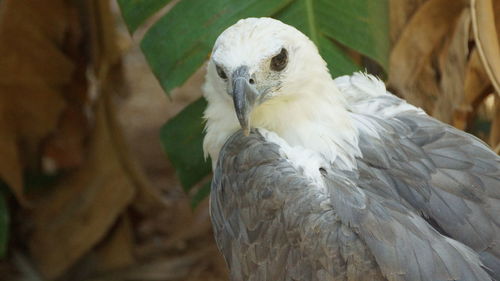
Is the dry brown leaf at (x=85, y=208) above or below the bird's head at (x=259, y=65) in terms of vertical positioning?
below

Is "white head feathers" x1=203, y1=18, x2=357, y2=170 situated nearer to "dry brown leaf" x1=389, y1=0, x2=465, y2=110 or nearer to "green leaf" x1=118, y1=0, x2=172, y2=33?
"green leaf" x1=118, y1=0, x2=172, y2=33

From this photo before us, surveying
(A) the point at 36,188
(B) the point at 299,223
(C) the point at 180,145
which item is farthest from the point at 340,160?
(A) the point at 36,188

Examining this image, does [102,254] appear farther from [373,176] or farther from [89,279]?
[373,176]

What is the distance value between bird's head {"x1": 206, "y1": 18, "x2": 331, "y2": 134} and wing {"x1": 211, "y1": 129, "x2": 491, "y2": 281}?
135mm

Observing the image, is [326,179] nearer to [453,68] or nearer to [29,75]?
[453,68]

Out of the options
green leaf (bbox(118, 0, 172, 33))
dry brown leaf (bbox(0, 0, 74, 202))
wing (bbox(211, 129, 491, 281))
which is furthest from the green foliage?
dry brown leaf (bbox(0, 0, 74, 202))

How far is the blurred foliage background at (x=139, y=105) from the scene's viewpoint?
2492 millimetres

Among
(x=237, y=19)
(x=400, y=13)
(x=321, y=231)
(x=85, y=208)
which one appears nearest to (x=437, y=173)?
(x=321, y=231)

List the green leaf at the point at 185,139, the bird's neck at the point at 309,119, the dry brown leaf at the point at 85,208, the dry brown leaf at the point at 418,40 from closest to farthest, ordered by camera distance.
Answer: the bird's neck at the point at 309,119 < the green leaf at the point at 185,139 < the dry brown leaf at the point at 418,40 < the dry brown leaf at the point at 85,208

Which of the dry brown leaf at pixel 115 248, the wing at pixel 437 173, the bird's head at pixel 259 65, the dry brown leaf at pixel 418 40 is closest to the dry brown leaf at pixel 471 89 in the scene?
the dry brown leaf at pixel 418 40

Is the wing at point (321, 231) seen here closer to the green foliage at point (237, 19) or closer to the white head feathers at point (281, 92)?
the white head feathers at point (281, 92)

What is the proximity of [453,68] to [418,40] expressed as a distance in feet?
0.49

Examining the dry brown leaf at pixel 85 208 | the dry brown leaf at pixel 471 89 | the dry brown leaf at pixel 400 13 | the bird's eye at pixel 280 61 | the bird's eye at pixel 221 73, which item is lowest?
the dry brown leaf at pixel 85 208

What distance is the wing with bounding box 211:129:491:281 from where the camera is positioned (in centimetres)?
190
